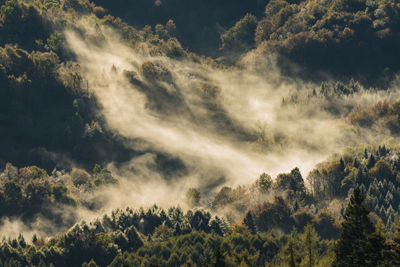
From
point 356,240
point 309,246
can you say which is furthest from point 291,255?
point 356,240

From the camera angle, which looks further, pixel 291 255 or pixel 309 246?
pixel 291 255

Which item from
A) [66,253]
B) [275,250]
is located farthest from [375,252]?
[66,253]

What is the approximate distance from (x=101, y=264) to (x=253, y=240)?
33.9 meters

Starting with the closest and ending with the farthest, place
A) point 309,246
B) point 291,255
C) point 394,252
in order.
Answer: point 394,252
point 309,246
point 291,255

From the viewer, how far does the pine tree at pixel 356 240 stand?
4636 inches

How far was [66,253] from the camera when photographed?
19962 centimetres

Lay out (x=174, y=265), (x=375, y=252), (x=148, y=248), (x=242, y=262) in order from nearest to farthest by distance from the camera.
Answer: (x=375, y=252), (x=242, y=262), (x=174, y=265), (x=148, y=248)

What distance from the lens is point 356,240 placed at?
118938 millimetres

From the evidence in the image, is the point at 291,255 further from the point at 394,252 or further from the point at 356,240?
the point at 394,252

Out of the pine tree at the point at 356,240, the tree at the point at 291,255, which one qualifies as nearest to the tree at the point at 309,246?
the tree at the point at 291,255

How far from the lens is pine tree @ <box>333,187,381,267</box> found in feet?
386

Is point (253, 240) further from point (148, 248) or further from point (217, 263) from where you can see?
point (217, 263)

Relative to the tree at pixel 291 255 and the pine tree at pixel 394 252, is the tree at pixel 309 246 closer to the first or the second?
the tree at pixel 291 255

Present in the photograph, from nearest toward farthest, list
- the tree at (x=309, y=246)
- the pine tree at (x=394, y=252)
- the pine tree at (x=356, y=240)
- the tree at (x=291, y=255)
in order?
the pine tree at (x=394, y=252) → the pine tree at (x=356, y=240) → the tree at (x=309, y=246) → the tree at (x=291, y=255)
